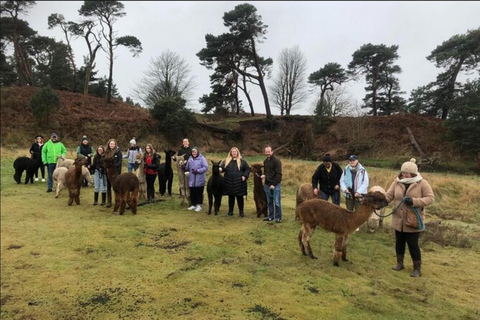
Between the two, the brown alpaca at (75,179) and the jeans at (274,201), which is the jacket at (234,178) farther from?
the brown alpaca at (75,179)

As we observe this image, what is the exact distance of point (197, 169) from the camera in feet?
27.8

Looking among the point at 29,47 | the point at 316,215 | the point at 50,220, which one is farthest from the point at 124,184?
the point at 29,47

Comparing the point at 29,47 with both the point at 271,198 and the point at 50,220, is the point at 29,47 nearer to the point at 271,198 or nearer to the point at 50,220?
the point at 50,220

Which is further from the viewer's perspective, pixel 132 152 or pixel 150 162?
pixel 132 152

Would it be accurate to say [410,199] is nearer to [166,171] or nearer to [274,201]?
[274,201]

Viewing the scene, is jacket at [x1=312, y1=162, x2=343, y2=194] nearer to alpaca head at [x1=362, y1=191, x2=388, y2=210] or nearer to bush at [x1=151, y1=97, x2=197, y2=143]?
alpaca head at [x1=362, y1=191, x2=388, y2=210]

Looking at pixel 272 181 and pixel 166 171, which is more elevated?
pixel 166 171

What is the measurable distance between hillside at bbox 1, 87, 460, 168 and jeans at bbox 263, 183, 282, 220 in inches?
826

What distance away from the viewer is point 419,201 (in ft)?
16.5

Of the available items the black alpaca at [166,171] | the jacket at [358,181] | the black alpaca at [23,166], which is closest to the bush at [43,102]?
the black alpaca at [23,166]

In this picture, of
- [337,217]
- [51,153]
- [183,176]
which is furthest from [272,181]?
[51,153]

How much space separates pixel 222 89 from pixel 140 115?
8911mm

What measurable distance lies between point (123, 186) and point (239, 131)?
24.5 m

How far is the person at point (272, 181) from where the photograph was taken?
779cm
